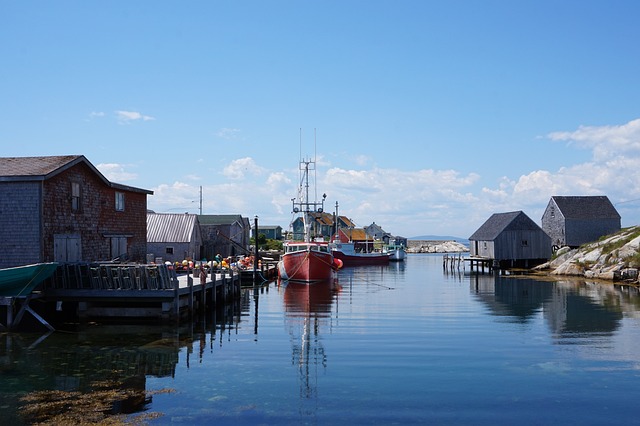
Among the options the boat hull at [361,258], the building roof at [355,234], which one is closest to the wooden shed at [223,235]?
the boat hull at [361,258]

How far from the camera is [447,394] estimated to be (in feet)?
50.1

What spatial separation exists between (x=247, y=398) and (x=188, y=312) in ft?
45.8

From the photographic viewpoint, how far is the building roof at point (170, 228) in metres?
48.1

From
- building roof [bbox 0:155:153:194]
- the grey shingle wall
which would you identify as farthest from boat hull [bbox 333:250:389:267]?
the grey shingle wall

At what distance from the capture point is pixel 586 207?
73.4 m

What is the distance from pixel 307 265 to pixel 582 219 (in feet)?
129

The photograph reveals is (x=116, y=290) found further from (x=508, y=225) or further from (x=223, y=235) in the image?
(x=508, y=225)

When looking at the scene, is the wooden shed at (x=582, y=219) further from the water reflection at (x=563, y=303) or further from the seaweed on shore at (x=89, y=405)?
the seaweed on shore at (x=89, y=405)

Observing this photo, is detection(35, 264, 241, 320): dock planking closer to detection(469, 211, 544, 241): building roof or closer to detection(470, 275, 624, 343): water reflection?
detection(470, 275, 624, 343): water reflection

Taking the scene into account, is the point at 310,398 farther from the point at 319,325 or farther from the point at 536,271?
the point at 536,271

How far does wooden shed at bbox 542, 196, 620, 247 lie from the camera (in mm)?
71875

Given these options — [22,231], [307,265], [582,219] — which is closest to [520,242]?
[582,219]

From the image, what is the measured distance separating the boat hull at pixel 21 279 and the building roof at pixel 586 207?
6325 cm

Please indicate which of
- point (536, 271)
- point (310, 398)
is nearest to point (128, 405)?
point (310, 398)
